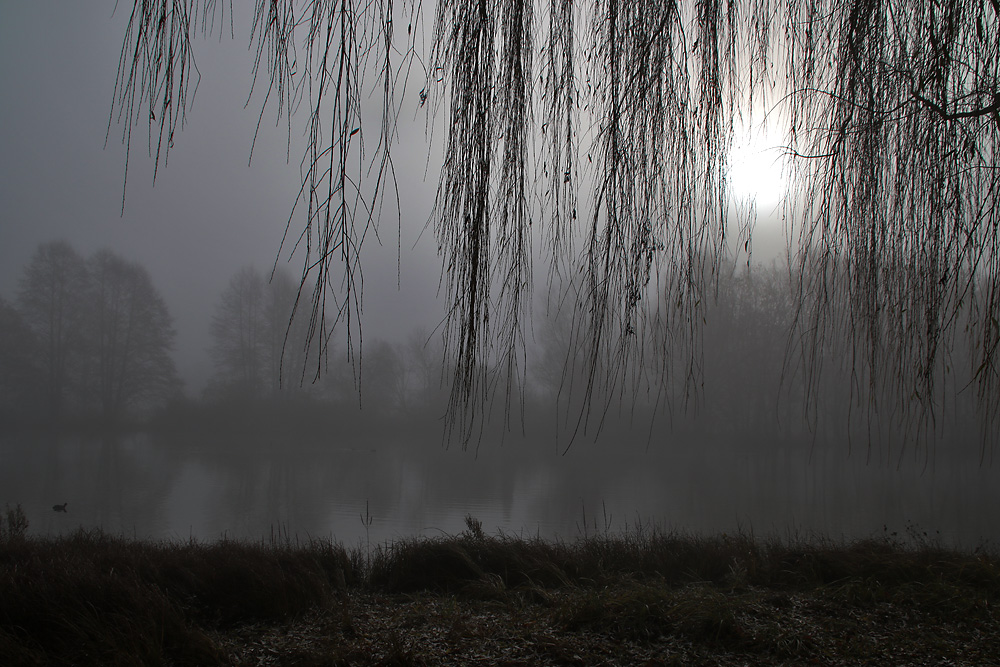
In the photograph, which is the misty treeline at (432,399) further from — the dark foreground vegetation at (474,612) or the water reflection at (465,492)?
the dark foreground vegetation at (474,612)

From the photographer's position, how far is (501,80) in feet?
4.17

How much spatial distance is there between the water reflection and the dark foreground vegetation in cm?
149

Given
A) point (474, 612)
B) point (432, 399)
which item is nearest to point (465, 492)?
point (474, 612)

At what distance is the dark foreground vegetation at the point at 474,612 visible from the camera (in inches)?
101

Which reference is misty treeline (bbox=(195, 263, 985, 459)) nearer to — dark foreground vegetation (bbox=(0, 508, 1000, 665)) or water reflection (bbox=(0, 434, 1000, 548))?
water reflection (bbox=(0, 434, 1000, 548))

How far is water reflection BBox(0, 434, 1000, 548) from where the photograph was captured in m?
9.45

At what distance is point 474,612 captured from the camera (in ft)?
11.2

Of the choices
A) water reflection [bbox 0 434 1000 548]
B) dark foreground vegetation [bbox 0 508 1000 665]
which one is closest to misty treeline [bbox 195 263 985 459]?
water reflection [bbox 0 434 1000 548]

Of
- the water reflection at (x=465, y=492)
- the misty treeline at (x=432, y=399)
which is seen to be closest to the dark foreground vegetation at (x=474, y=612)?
the water reflection at (x=465, y=492)

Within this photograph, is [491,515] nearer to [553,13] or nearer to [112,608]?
[112,608]

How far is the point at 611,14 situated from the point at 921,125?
1.07m

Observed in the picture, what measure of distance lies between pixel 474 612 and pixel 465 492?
10696 millimetres

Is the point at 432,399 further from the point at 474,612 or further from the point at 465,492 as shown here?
the point at 474,612

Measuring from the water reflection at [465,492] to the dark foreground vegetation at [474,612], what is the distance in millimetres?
1494
